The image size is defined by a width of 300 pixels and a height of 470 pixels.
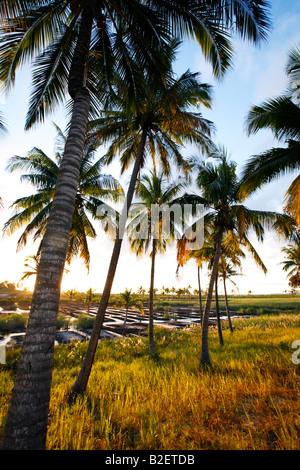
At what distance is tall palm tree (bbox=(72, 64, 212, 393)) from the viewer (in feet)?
18.3

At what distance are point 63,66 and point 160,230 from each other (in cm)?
933

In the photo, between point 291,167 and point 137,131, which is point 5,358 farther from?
point 291,167

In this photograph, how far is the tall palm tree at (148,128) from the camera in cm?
559

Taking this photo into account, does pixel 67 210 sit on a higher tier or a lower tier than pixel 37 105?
lower

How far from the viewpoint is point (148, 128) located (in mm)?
8352

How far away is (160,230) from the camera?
43.1ft

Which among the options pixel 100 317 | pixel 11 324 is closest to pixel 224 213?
pixel 100 317

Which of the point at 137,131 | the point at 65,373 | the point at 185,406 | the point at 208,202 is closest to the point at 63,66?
the point at 137,131

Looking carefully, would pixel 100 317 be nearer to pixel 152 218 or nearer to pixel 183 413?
pixel 183 413

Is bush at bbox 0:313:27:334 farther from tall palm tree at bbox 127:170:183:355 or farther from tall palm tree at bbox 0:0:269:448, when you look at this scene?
tall palm tree at bbox 0:0:269:448

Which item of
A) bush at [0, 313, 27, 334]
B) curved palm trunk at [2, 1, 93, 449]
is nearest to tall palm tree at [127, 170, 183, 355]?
curved palm trunk at [2, 1, 93, 449]

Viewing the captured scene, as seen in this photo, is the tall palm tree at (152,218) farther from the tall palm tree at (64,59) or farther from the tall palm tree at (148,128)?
the tall palm tree at (64,59)

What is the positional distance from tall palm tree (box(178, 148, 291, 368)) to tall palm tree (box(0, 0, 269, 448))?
5.17 m

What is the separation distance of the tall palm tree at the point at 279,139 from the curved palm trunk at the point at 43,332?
647 centimetres
